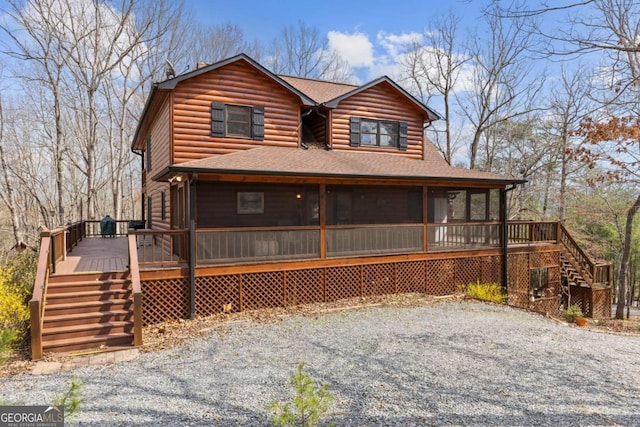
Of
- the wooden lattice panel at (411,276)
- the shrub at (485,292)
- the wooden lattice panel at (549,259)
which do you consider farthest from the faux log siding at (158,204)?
the wooden lattice panel at (549,259)

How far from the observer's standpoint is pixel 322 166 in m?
10.5

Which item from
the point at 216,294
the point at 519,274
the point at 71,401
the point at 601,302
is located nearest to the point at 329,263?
the point at 216,294

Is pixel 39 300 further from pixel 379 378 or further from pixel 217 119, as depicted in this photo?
pixel 217 119

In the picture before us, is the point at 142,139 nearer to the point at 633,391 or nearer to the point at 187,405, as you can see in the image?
the point at 187,405

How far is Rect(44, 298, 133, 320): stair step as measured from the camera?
23.3ft

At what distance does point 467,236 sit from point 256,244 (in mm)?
7047

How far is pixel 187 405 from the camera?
4.49m

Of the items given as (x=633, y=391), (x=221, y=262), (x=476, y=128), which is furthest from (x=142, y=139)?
(x=476, y=128)

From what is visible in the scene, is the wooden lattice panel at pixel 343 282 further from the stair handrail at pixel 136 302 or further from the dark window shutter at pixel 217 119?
the dark window shutter at pixel 217 119

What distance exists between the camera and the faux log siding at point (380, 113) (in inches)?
525

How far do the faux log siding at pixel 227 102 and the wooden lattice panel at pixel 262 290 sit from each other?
4.14 m

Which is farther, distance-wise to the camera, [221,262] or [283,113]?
[283,113]

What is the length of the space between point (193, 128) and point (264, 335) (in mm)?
6610

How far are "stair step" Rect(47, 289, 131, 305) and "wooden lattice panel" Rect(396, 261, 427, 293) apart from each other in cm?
738
